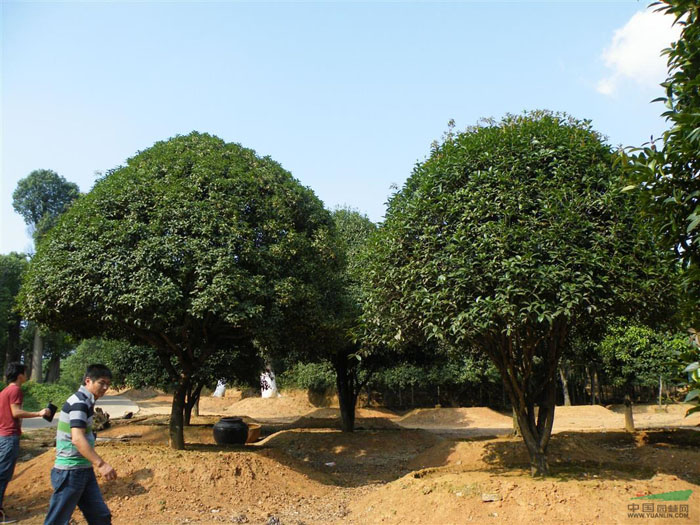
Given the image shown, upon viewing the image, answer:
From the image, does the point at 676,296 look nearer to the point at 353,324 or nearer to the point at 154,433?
the point at 353,324

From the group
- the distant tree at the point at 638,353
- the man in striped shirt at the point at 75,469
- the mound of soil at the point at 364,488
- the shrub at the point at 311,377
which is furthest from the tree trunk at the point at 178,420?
the shrub at the point at 311,377

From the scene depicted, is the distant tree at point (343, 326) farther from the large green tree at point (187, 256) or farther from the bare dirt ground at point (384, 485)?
the bare dirt ground at point (384, 485)

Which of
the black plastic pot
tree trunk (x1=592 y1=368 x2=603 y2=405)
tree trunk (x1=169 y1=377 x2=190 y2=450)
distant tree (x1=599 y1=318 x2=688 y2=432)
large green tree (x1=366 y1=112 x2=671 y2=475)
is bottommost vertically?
tree trunk (x1=592 y1=368 x2=603 y2=405)

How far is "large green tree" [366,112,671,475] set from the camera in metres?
6.99

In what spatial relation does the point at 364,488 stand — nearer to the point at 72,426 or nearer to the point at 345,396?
the point at 72,426

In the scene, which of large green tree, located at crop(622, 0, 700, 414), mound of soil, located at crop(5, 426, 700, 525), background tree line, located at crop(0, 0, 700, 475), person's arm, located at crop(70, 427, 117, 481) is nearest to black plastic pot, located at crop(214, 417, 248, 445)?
mound of soil, located at crop(5, 426, 700, 525)

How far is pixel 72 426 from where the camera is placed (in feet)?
15.8

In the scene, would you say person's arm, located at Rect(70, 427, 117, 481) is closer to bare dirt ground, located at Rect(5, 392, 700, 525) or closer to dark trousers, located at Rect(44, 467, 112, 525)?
dark trousers, located at Rect(44, 467, 112, 525)

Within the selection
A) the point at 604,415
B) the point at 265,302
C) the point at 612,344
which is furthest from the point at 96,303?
the point at 604,415

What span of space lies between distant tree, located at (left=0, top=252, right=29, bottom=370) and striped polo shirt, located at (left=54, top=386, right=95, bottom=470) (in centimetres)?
3338

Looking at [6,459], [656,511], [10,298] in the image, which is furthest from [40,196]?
[656,511]

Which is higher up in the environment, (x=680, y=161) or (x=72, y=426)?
(x=680, y=161)

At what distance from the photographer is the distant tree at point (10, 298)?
34.1 meters

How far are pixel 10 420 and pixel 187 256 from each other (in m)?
3.81
